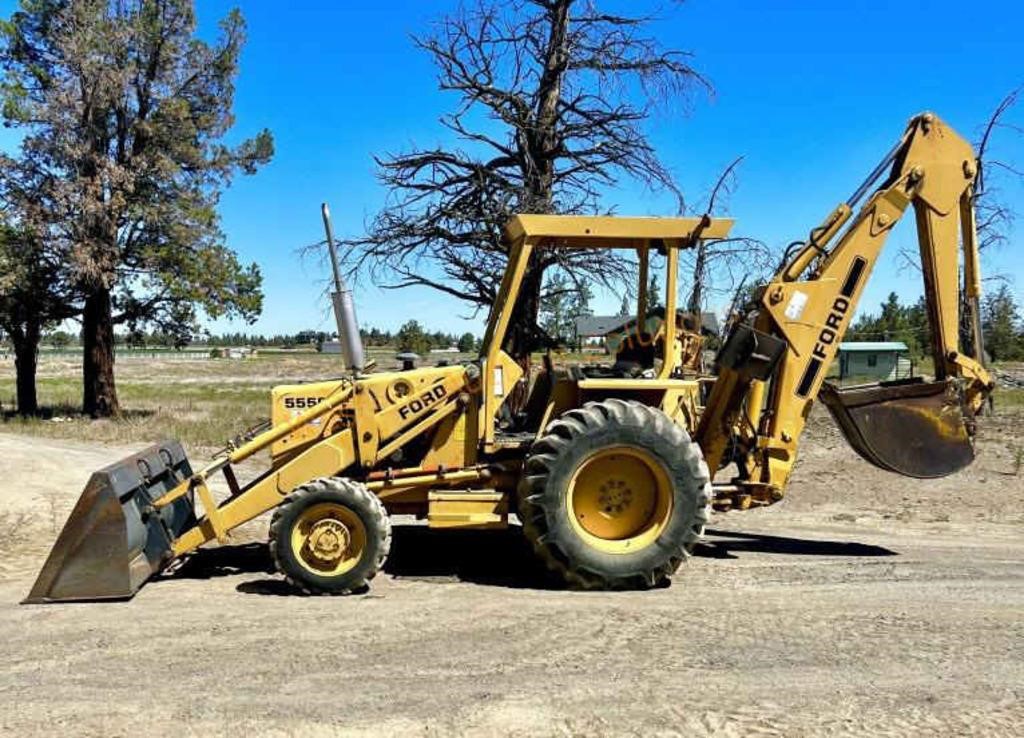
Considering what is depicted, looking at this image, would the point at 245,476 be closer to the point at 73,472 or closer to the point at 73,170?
the point at 73,472

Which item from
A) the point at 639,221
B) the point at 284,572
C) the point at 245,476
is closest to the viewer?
the point at 284,572

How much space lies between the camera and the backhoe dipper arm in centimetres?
707

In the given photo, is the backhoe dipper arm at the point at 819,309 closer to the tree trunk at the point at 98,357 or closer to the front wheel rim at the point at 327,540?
the front wheel rim at the point at 327,540

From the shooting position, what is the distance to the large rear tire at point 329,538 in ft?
20.0

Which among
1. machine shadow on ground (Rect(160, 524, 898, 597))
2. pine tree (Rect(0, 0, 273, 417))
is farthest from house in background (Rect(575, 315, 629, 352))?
pine tree (Rect(0, 0, 273, 417))

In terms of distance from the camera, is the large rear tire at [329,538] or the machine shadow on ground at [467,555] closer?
the large rear tire at [329,538]

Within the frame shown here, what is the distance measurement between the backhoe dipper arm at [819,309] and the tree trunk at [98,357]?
62.4 feet

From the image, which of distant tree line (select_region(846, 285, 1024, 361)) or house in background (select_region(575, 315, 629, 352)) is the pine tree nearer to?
house in background (select_region(575, 315, 629, 352))

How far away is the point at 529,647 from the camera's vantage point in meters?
4.92

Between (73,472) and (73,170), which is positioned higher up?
(73,170)

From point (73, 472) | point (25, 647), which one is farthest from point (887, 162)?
point (73, 472)

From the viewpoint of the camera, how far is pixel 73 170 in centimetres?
2039

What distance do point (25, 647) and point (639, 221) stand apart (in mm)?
4956

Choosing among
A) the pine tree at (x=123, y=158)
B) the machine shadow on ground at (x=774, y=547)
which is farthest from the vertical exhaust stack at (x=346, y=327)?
the pine tree at (x=123, y=158)
